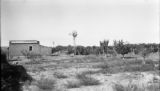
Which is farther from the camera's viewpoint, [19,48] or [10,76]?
[19,48]

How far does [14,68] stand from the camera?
2533 mm

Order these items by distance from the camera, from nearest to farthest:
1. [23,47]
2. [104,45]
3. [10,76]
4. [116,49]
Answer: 1. [10,76]
2. [116,49]
3. [104,45]
4. [23,47]

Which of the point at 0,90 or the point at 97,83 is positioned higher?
the point at 0,90

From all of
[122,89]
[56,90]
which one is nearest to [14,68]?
[122,89]

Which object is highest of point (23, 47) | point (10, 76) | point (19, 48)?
point (23, 47)

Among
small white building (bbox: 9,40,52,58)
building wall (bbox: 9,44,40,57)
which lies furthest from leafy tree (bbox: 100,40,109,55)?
building wall (bbox: 9,44,40,57)

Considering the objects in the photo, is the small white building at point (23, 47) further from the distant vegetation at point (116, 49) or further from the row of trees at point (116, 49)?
the distant vegetation at point (116, 49)

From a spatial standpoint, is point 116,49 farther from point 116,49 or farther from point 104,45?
point 104,45

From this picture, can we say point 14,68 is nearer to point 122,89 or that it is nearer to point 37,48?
point 122,89

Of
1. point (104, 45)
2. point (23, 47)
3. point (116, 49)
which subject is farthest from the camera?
point (23, 47)

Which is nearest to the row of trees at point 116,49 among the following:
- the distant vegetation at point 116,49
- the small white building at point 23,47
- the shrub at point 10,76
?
the distant vegetation at point 116,49

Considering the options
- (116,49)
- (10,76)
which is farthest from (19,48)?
(10,76)

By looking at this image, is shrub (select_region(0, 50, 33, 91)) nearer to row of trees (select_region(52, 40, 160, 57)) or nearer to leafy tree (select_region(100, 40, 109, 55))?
row of trees (select_region(52, 40, 160, 57))

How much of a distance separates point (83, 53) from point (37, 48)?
10.8m
